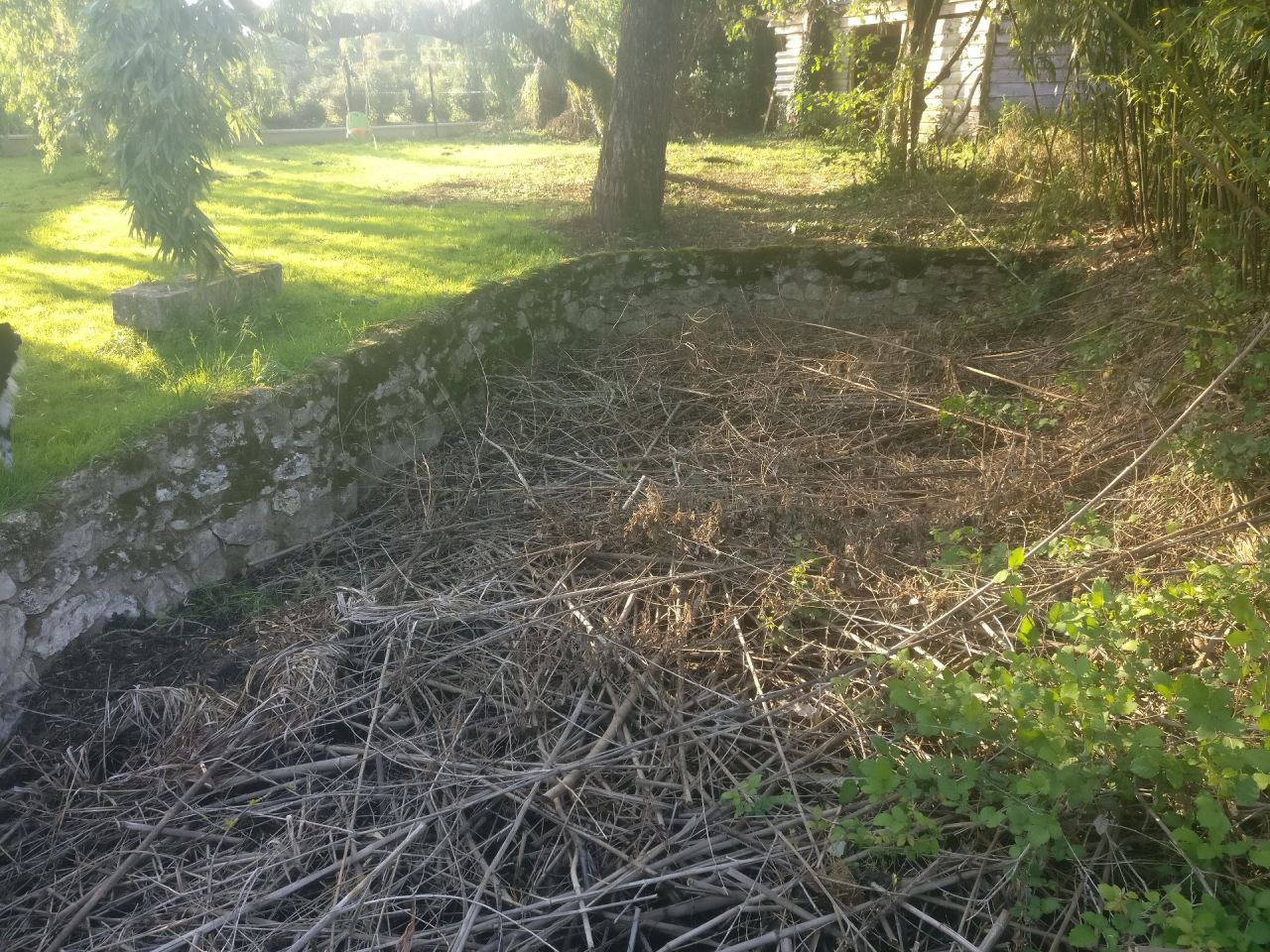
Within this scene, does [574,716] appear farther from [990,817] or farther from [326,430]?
[326,430]

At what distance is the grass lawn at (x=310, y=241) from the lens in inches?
177

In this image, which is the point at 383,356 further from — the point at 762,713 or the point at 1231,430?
the point at 1231,430

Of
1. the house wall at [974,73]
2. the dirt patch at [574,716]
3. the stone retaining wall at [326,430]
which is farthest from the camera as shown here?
the house wall at [974,73]

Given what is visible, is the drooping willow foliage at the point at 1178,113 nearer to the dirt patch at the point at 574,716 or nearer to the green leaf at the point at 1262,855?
the dirt patch at the point at 574,716

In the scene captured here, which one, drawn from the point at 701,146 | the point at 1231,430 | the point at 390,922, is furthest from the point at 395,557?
the point at 701,146

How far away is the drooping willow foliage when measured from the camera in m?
3.91

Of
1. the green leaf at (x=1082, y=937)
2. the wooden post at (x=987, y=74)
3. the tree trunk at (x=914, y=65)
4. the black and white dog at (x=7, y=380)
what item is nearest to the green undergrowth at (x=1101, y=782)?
the green leaf at (x=1082, y=937)

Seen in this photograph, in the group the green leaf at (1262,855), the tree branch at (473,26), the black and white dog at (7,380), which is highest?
the tree branch at (473,26)

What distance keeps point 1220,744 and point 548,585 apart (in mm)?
2535

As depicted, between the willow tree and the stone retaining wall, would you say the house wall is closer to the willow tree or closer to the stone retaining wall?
the stone retaining wall

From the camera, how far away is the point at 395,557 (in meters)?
4.34

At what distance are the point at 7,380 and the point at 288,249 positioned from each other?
361cm

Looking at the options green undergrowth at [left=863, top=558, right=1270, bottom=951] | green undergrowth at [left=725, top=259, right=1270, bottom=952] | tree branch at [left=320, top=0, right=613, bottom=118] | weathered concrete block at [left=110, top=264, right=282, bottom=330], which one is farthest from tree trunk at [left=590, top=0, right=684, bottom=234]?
green undergrowth at [left=863, top=558, right=1270, bottom=951]

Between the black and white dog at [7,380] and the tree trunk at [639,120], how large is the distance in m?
5.11
